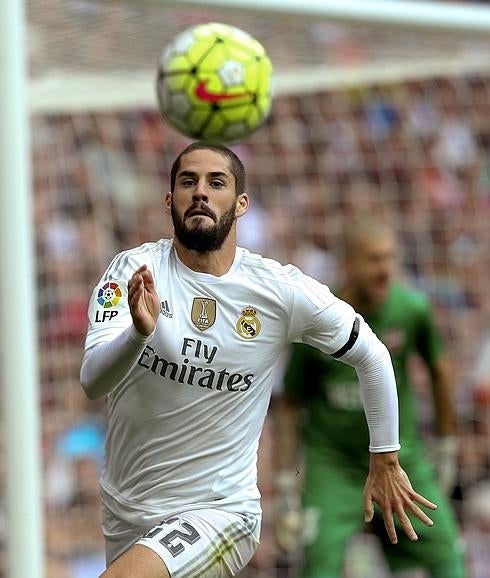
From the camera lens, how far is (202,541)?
3.98m

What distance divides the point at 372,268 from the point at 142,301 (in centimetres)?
257

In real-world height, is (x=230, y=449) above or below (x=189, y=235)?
below

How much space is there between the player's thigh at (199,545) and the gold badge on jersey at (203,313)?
56 centimetres

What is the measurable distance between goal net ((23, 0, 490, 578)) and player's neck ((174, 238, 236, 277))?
8.79ft

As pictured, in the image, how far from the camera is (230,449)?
13.5ft

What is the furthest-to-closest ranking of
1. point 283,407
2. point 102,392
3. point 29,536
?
point 283,407 → point 29,536 → point 102,392

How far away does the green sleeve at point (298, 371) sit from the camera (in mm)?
6152

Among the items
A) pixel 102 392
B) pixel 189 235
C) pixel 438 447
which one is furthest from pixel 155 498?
pixel 438 447

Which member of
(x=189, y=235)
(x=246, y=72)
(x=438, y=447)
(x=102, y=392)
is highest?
(x=246, y=72)

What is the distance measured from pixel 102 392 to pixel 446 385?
2.97 metres

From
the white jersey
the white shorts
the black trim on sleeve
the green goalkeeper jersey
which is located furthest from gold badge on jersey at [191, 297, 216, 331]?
the green goalkeeper jersey

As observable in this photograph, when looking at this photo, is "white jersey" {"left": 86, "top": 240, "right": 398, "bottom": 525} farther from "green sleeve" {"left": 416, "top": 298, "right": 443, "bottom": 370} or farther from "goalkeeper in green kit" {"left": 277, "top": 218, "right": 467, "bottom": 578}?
"green sleeve" {"left": 416, "top": 298, "right": 443, "bottom": 370}

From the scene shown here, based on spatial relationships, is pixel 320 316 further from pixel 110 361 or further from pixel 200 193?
pixel 110 361

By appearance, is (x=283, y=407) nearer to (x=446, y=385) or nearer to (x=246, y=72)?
(x=446, y=385)
